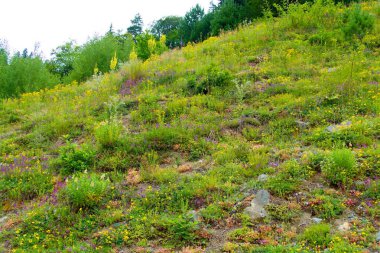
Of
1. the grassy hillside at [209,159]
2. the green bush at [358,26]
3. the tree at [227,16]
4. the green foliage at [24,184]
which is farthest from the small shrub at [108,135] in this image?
the tree at [227,16]

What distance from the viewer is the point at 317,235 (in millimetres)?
4758

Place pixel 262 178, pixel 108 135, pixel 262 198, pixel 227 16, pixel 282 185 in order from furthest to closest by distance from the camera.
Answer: pixel 227 16 < pixel 108 135 < pixel 262 178 < pixel 282 185 < pixel 262 198

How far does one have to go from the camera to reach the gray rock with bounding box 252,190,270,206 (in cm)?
554

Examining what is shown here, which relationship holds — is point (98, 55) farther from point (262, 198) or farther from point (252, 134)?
point (262, 198)

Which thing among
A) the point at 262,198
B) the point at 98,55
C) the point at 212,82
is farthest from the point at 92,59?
the point at 262,198

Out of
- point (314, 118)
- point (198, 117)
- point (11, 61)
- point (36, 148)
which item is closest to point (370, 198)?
point (314, 118)

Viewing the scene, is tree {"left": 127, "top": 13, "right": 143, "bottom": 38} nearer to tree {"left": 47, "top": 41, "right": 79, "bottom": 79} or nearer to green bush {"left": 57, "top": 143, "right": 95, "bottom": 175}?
tree {"left": 47, "top": 41, "right": 79, "bottom": 79}

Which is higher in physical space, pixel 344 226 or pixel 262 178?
pixel 262 178

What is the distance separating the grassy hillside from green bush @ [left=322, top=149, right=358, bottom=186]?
0.02 meters

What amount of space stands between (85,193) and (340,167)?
396cm

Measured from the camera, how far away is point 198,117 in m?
8.47

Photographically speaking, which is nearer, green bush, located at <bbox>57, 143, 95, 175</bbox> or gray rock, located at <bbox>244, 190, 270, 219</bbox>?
gray rock, located at <bbox>244, 190, 270, 219</bbox>

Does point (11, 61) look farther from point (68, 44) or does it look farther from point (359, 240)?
point (68, 44)

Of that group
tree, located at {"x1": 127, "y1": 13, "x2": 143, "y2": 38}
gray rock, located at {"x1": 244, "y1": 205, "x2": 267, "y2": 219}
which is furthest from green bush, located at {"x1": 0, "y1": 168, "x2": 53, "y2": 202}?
tree, located at {"x1": 127, "y1": 13, "x2": 143, "y2": 38}
